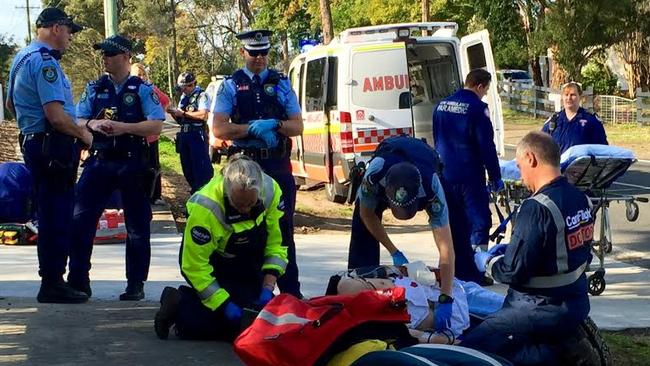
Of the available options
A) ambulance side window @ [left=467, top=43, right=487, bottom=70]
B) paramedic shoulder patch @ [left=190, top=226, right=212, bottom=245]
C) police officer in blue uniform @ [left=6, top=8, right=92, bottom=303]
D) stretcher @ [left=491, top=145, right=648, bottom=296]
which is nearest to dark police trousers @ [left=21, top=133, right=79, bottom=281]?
police officer in blue uniform @ [left=6, top=8, right=92, bottom=303]

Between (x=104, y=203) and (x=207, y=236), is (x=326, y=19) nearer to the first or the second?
(x=104, y=203)

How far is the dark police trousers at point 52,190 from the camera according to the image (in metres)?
6.23

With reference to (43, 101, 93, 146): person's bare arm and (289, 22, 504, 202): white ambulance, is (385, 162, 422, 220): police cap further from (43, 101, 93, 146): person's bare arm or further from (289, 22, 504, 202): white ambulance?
(289, 22, 504, 202): white ambulance

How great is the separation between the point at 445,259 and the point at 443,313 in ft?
0.90

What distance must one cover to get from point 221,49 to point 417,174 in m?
71.3

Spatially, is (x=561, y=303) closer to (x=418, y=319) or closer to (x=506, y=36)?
(x=418, y=319)

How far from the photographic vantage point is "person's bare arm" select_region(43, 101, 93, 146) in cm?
613

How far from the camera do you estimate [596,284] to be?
25.5ft

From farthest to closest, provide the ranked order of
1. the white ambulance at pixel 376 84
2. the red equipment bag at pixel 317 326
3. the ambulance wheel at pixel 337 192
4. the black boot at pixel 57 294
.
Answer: the ambulance wheel at pixel 337 192, the white ambulance at pixel 376 84, the black boot at pixel 57 294, the red equipment bag at pixel 317 326

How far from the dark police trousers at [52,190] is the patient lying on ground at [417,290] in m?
1.85

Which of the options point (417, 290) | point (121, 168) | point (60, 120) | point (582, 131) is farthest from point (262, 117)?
point (582, 131)

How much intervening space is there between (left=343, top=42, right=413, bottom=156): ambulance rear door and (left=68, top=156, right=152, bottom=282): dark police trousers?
6237mm

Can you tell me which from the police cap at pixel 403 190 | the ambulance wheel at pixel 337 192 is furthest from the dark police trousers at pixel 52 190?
the ambulance wheel at pixel 337 192

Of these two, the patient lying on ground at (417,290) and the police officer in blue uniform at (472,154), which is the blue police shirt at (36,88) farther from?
the police officer in blue uniform at (472,154)
